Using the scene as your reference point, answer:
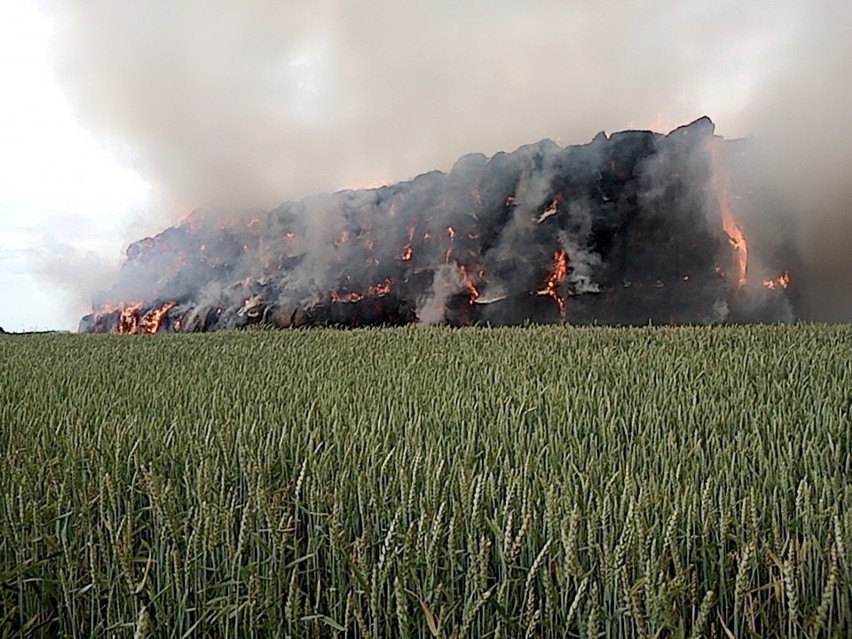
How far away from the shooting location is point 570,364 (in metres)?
6.14

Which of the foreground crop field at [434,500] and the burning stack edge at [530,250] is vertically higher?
the burning stack edge at [530,250]

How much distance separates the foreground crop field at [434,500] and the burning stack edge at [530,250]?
15.0 meters

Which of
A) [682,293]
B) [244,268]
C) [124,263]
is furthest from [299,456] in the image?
[124,263]

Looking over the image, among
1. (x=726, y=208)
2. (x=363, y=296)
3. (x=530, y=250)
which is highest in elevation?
(x=726, y=208)

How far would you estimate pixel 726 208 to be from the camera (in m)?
22.5

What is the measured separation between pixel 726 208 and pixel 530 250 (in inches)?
234

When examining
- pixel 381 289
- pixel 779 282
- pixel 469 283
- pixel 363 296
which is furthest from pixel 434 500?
pixel 381 289

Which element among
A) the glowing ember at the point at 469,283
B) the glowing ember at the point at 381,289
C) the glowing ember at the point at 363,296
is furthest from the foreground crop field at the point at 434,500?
the glowing ember at the point at 381,289

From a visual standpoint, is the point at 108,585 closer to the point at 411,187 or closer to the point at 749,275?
the point at 749,275

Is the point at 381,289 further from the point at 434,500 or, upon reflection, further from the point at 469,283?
the point at 434,500

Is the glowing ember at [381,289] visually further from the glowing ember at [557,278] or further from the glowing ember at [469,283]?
the glowing ember at [557,278]

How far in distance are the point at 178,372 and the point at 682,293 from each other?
1727 cm

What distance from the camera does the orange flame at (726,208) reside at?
2141 centimetres

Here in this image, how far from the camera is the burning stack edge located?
69.5ft
